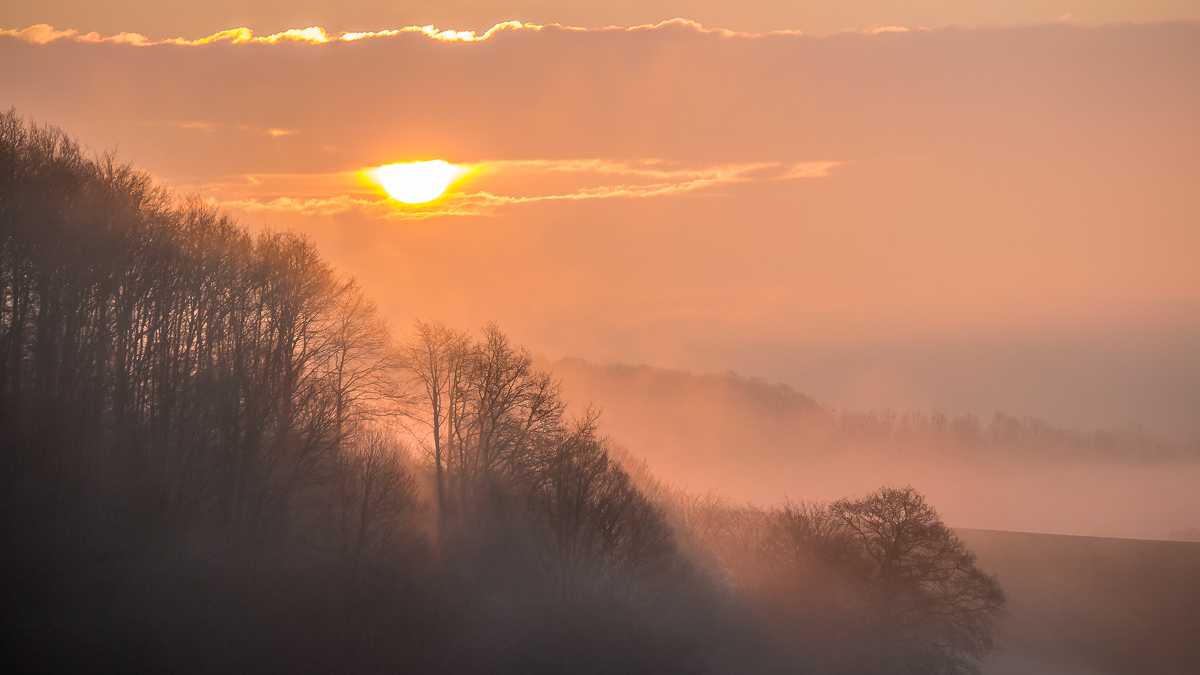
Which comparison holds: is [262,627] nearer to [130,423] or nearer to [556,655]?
[130,423]

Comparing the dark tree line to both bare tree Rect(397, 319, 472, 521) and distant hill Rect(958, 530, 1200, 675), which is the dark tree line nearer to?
bare tree Rect(397, 319, 472, 521)

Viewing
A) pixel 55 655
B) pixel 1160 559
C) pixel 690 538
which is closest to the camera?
pixel 55 655

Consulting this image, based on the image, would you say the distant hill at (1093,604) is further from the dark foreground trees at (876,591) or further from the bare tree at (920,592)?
the dark foreground trees at (876,591)

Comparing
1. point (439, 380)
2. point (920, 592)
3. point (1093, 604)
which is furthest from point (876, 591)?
point (1093, 604)

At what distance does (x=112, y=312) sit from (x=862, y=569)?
170ft

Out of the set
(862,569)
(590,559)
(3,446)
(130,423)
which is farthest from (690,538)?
(3,446)

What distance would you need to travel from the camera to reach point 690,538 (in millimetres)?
87125

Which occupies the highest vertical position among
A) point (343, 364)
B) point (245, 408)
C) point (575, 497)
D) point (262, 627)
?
point (343, 364)

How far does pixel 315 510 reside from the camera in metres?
47.4

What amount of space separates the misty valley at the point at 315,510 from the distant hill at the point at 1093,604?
837 inches

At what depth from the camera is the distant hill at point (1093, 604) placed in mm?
91250

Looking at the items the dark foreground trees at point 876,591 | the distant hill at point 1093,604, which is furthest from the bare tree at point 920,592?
the distant hill at point 1093,604

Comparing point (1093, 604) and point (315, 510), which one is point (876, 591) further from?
point (1093, 604)

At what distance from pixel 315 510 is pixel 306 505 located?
5.20 m
